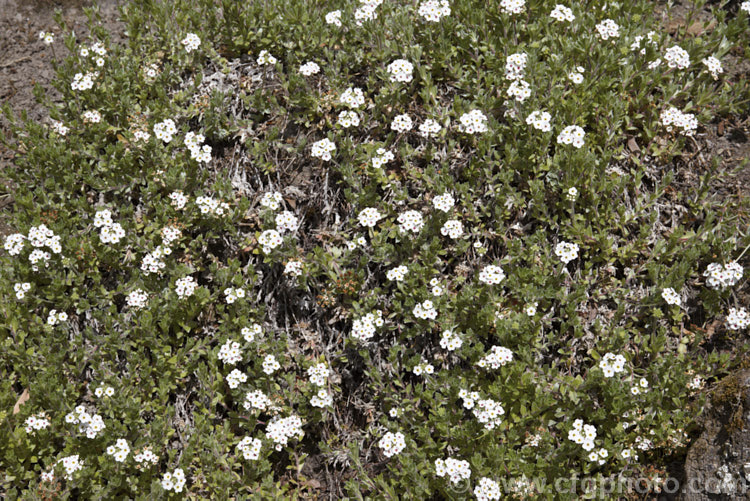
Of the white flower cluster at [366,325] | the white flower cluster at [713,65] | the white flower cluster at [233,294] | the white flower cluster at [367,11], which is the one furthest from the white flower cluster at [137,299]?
the white flower cluster at [713,65]

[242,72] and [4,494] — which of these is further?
[242,72]

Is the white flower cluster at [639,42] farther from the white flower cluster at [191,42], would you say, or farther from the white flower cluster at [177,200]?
the white flower cluster at [177,200]

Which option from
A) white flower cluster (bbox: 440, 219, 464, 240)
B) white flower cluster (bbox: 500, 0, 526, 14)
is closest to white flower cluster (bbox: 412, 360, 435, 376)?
white flower cluster (bbox: 440, 219, 464, 240)

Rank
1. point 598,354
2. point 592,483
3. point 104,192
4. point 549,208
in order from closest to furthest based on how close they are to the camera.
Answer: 1. point 592,483
2. point 598,354
3. point 549,208
4. point 104,192

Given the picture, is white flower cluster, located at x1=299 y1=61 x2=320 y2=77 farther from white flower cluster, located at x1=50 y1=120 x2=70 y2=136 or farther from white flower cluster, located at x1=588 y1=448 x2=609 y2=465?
white flower cluster, located at x1=588 y1=448 x2=609 y2=465

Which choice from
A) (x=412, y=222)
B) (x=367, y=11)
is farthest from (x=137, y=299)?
(x=367, y=11)

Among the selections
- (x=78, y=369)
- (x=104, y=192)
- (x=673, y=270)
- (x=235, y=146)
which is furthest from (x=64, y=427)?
(x=673, y=270)

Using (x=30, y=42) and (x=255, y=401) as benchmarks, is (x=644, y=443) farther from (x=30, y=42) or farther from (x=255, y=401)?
(x=30, y=42)

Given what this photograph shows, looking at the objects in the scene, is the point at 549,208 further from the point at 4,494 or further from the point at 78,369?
the point at 4,494
